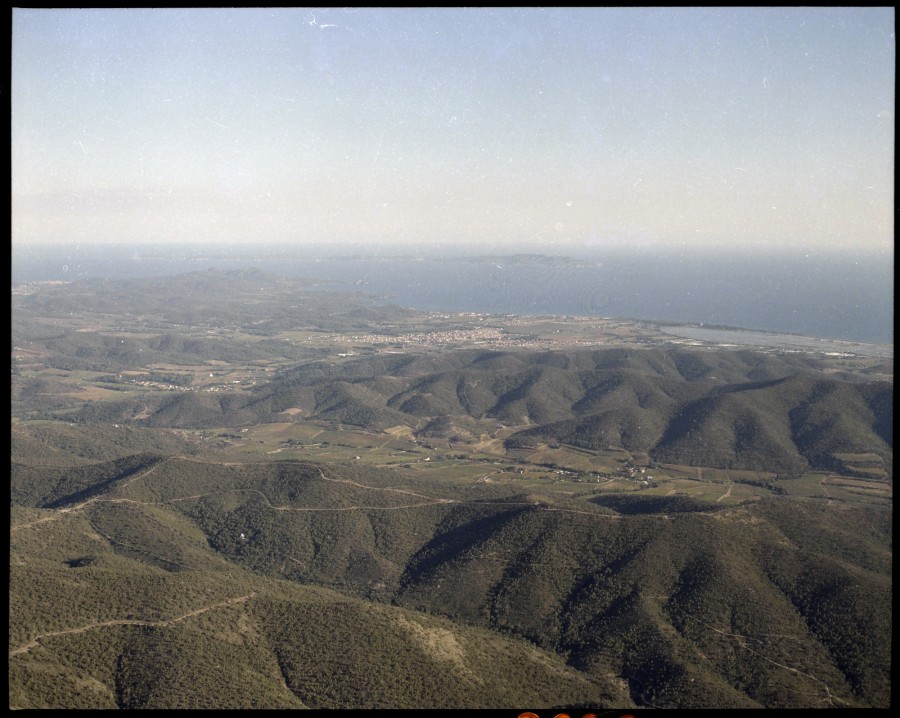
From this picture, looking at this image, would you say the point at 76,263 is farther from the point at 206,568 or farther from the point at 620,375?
the point at 206,568

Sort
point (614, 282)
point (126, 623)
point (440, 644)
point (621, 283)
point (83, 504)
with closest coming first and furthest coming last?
point (126, 623), point (440, 644), point (83, 504), point (614, 282), point (621, 283)

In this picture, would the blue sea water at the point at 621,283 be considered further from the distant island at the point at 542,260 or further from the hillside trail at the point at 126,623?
the hillside trail at the point at 126,623

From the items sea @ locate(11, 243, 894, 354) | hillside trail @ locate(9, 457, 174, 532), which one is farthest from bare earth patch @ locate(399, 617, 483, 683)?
sea @ locate(11, 243, 894, 354)

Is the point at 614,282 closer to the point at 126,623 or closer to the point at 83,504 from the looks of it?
the point at 83,504

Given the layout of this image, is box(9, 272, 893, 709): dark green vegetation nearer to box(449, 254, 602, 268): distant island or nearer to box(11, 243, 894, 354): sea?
box(11, 243, 894, 354): sea

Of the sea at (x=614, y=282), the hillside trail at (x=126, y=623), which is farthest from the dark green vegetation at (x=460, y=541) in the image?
the sea at (x=614, y=282)

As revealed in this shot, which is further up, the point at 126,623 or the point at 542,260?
the point at 542,260

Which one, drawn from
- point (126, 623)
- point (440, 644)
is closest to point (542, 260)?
point (440, 644)

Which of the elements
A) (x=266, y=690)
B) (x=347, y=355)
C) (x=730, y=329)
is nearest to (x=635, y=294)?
(x=730, y=329)
